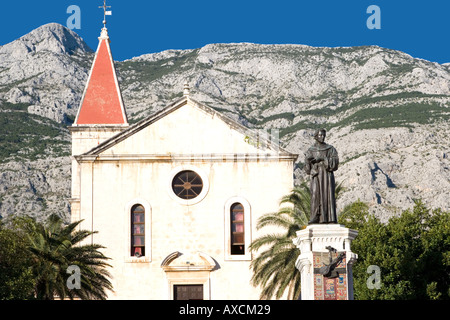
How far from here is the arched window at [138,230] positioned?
37125mm

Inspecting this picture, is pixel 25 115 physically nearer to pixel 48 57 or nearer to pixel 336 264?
pixel 48 57

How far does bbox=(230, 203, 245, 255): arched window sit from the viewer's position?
37125 mm

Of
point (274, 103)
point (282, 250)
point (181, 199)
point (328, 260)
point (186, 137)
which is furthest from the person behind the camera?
point (274, 103)

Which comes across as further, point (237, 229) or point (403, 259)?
point (403, 259)

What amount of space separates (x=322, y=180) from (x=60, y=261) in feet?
44.8

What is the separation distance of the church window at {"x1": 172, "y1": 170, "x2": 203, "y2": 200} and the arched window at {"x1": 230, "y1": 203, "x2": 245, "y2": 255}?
5.63 feet

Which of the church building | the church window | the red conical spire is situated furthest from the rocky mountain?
the church window

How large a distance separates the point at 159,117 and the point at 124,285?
23.9 ft

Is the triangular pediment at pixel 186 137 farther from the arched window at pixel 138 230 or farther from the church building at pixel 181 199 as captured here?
the arched window at pixel 138 230

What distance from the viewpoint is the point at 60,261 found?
1287 inches

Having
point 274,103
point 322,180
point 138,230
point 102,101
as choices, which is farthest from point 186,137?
point 274,103

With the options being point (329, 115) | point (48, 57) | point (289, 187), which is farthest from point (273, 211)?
point (48, 57)

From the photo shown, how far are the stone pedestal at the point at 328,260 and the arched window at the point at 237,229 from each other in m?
15.1

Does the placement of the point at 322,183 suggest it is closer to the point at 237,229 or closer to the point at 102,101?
the point at 237,229
